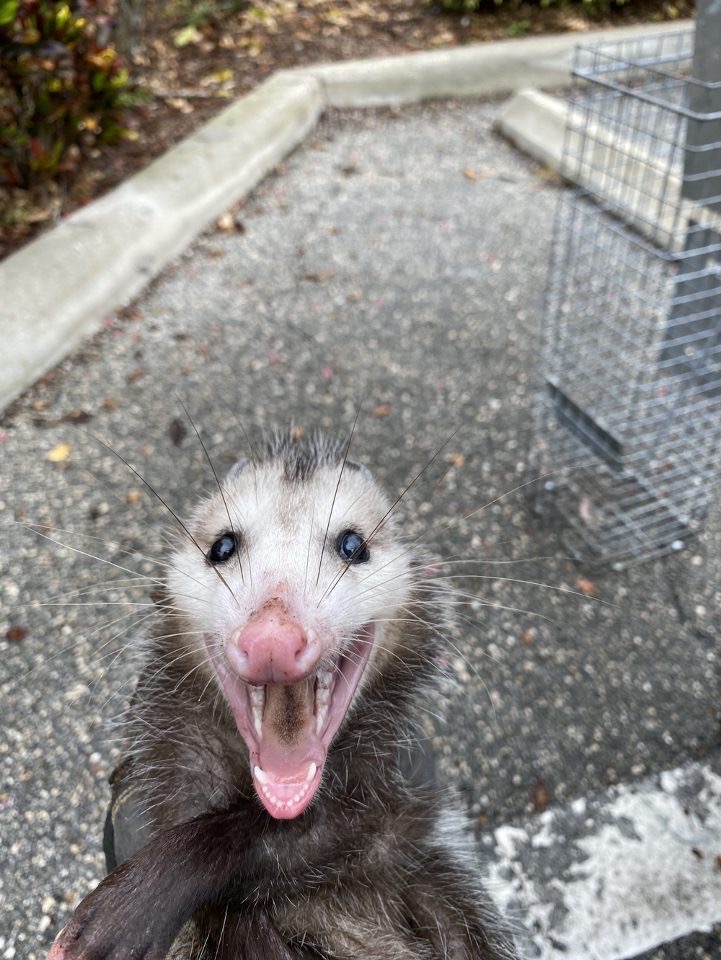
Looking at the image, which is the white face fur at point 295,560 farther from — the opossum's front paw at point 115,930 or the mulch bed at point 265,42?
the mulch bed at point 265,42

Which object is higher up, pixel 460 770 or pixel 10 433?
pixel 10 433

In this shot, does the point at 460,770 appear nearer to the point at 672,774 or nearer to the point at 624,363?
the point at 672,774

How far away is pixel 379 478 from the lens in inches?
107

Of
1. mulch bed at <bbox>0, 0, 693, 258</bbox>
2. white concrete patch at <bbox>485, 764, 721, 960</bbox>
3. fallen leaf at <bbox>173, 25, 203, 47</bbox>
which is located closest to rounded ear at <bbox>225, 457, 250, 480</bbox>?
white concrete patch at <bbox>485, 764, 721, 960</bbox>

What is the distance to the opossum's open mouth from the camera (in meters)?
1.05

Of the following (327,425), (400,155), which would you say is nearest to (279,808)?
(327,425)

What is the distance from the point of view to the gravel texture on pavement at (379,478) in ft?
6.28

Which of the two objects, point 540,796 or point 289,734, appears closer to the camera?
point 289,734

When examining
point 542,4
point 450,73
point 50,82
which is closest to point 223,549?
point 50,82

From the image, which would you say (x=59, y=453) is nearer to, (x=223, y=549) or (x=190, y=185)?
(x=223, y=549)

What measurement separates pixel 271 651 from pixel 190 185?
3.49 m

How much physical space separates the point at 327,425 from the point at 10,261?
59.5 inches

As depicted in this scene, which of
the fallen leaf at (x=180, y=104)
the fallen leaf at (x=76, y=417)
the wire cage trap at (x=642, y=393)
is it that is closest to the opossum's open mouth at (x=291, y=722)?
the wire cage trap at (x=642, y=393)

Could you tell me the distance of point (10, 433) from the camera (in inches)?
108
